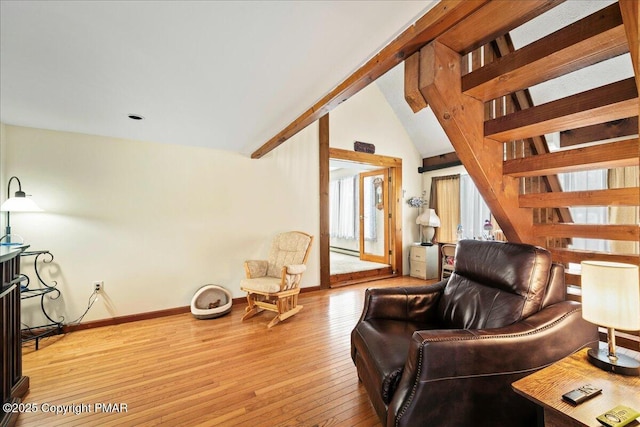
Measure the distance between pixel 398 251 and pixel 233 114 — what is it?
13.2 feet

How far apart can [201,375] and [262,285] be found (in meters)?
1.11

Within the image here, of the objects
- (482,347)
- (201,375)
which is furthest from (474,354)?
(201,375)

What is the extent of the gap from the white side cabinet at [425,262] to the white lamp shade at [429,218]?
1.40ft

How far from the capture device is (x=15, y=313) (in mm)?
1764

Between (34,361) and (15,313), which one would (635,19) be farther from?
(34,361)

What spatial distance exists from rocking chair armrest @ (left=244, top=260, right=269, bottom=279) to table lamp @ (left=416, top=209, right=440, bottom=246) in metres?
3.10

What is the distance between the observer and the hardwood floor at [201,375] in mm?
1642

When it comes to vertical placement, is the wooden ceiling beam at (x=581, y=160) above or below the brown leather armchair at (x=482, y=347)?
above

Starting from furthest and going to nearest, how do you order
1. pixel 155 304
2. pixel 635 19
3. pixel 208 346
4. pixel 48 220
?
pixel 155 304 → pixel 48 220 → pixel 208 346 → pixel 635 19

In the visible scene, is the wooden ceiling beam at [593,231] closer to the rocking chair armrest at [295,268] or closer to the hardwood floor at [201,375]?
the hardwood floor at [201,375]

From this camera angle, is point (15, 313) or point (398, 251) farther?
point (398, 251)

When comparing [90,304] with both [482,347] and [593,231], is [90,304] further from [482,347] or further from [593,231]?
[593,231]

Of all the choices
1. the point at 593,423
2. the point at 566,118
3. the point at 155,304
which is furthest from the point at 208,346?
the point at 566,118

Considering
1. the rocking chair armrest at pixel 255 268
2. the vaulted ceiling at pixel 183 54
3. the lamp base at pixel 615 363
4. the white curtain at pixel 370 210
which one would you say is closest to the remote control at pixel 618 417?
the lamp base at pixel 615 363
